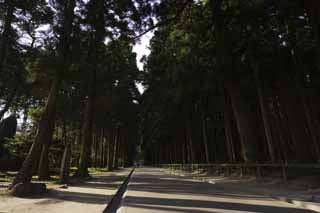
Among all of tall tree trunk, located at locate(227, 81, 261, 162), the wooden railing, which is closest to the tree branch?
tall tree trunk, located at locate(227, 81, 261, 162)

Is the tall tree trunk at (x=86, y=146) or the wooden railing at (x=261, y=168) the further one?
the tall tree trunk at (x=86, y=146)

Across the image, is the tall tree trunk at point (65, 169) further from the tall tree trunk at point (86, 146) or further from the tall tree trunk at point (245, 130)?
the tall tree trunk at point (245, 130)

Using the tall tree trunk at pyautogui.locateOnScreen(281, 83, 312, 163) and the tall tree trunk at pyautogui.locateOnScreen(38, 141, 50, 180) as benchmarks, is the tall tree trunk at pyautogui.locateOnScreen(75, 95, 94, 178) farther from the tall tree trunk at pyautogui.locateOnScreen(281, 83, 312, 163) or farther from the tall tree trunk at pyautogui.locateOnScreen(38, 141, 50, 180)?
the tall tree trunk at pyautogui.locateOnScreen(281, 83, 312, 163)

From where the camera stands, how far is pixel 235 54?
18484 millimetres

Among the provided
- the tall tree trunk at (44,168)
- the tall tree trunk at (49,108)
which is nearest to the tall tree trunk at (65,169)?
the tall tree trunk at (49,108)

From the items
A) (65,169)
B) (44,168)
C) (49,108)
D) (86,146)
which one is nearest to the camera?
(49,108)

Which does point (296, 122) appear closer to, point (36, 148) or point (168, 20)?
point (168, 20)

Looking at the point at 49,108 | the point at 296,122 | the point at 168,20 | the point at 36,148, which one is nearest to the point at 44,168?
the point at 36,148

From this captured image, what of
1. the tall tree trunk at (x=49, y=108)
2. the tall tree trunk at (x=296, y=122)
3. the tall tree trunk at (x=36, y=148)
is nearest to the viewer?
the tall tree trunk at (x=36, y=148)

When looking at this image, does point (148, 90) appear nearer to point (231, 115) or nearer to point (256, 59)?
point (231, 115)

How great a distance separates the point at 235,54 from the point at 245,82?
2490 millimetres

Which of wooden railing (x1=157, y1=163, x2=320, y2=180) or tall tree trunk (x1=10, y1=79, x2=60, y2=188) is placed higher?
tall tree trunk (x1=10, y1=79, x2=60, y2=188)

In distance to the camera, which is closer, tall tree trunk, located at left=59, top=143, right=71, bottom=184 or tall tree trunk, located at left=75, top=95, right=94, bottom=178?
tall tree trunk, located at left=59, top=143, right=71, bottom=184

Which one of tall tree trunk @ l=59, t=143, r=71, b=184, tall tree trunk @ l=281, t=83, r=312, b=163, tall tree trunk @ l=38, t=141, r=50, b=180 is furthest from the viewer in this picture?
tall tree trunk @ l=38, t=141, r=50, b=180
